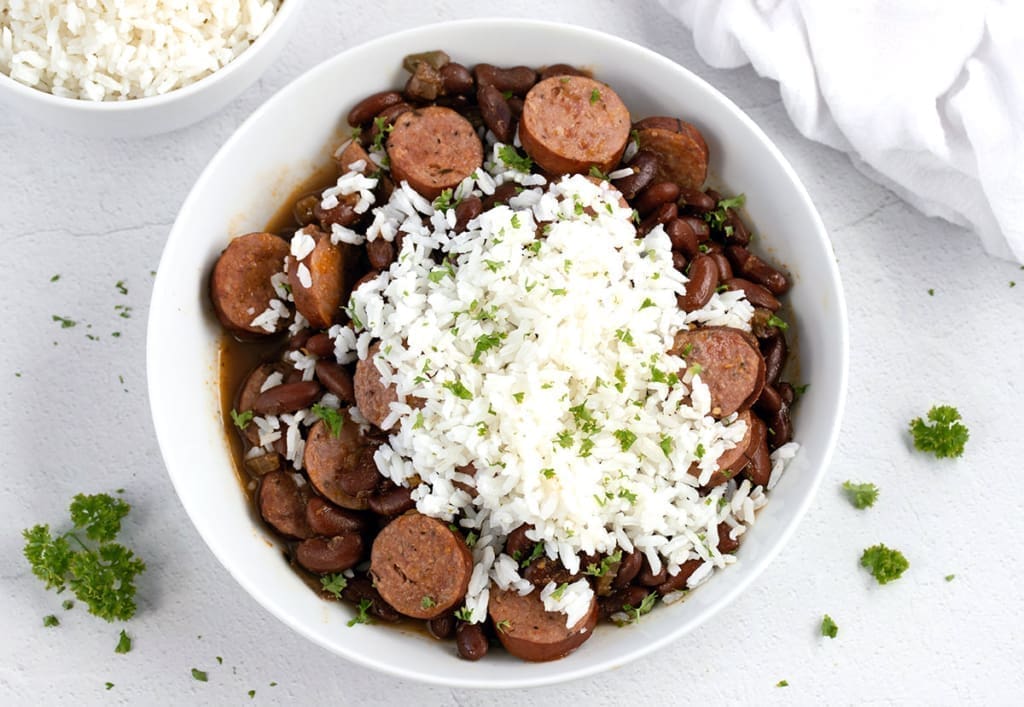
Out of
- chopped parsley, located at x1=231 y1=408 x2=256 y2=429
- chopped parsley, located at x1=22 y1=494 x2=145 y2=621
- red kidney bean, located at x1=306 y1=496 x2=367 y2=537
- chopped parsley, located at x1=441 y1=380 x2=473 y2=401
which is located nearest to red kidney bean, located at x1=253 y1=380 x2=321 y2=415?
chopped parsley, located at x1=231 y1=408 x2=256 y2=429

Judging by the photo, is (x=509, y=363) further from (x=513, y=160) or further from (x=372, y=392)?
(x=513, y=160)

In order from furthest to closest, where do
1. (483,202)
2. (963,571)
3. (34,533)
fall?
(963,571), (34,533), (483,202)

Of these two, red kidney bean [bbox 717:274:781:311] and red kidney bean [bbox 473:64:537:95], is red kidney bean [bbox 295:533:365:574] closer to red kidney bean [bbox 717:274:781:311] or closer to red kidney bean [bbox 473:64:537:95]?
red kidney bean [bbox 717:274:781:311]

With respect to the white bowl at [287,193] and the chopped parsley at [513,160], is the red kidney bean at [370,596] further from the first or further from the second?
the chopped parsley at [513,160]

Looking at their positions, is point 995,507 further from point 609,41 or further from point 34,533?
point 34,533

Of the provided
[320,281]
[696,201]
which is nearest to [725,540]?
[696,201]

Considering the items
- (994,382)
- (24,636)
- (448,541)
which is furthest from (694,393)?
(24,636)
